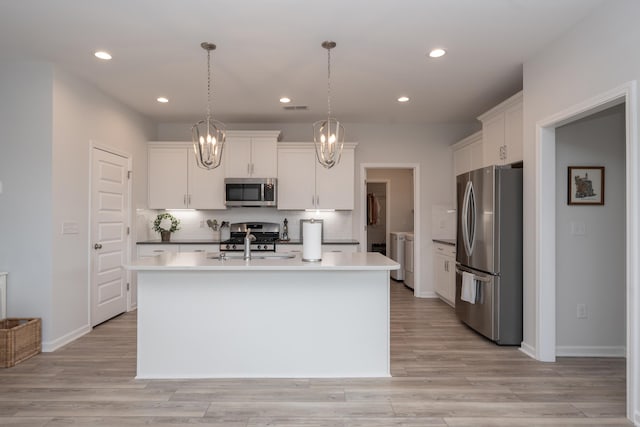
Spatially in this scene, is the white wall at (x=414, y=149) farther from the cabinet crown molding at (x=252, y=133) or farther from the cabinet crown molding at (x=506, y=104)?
the cabinet crown molding at (x=506, y=104)

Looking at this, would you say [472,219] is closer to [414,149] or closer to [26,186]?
[414,149]

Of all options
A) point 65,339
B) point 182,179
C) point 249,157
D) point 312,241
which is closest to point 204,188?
point 182,179

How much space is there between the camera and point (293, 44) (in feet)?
10.3

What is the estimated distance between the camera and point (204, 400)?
2.57m

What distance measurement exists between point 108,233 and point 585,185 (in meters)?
4.85

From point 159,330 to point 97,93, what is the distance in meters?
2.81

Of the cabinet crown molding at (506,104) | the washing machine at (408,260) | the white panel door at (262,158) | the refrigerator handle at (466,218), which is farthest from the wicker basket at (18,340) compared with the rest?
the washing machine at (408,260)

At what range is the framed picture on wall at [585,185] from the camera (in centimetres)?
331

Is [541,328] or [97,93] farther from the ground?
[97,93]

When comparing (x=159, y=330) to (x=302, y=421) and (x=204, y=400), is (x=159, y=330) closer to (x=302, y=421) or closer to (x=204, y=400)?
(x=204, y=400)

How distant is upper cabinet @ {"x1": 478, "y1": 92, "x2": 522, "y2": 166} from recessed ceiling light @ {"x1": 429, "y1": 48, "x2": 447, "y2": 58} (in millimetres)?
918

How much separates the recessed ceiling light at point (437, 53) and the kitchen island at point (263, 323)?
72.2 inches

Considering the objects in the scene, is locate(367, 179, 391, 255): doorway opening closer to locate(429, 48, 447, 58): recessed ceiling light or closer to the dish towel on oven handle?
the dish towel on oven handle

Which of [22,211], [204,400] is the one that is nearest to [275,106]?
[22,211]
